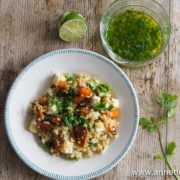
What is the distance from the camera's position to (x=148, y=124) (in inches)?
90.4

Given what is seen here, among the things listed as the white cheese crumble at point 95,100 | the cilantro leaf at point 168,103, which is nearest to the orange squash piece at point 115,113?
the white cheese crumble at point 95,100

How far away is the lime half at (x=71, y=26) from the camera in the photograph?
2.16 metres

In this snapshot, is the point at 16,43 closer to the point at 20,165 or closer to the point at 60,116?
the point at 60,116

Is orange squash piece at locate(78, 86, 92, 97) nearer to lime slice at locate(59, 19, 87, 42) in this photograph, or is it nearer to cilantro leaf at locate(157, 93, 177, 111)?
lime slice at locate(59, 19, 87, 42)

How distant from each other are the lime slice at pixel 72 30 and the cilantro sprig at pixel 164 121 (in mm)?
548

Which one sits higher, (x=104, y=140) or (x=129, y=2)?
(x=129, y=2)

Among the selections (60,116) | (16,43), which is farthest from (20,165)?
(16,43)

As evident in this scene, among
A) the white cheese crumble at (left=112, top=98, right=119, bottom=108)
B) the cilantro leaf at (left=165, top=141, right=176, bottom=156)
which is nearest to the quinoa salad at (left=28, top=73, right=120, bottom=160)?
the white cheese crumble at (left=112, top=98, right=119, bottom=108)

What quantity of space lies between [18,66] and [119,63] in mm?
548

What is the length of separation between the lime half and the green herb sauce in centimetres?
16

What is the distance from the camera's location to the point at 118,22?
7.60 feet

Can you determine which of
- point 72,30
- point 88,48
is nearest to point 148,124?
point 88,48

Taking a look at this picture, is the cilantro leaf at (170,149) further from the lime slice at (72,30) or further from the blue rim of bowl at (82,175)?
the lime slice at (72,30)

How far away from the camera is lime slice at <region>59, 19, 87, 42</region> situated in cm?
216
